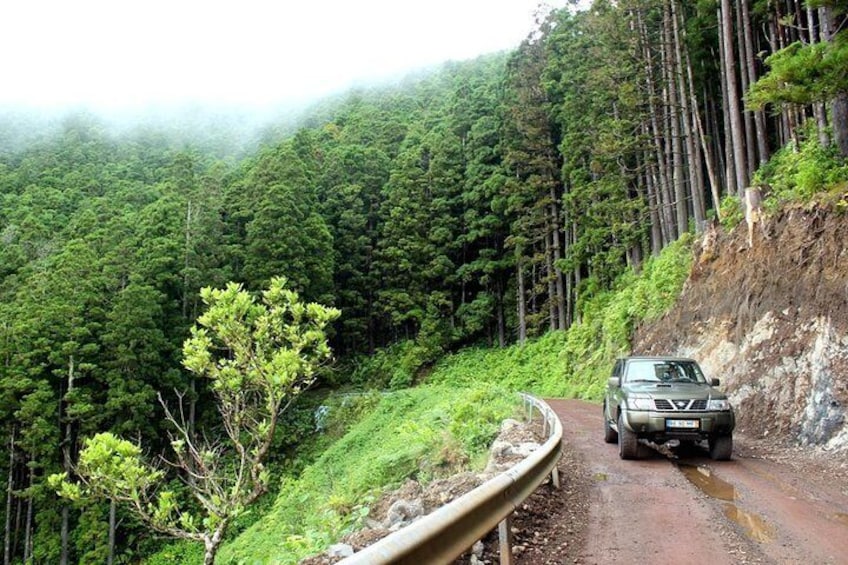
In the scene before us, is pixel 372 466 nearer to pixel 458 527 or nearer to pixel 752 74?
pixel 458 527

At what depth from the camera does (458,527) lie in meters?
3.10

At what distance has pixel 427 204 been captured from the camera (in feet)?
145

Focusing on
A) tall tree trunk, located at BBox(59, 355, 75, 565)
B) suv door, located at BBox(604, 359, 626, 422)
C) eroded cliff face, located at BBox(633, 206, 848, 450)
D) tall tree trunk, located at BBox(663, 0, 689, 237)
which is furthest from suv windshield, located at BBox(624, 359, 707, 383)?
tall tree trunk, located at BBox(59, 355, 75, 565)

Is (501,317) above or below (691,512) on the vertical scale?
below

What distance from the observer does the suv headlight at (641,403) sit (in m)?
9.13

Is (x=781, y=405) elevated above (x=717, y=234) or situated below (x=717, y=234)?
below

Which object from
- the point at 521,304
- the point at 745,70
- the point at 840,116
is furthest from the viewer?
the point at 521,304

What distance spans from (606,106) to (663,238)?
26.8 feet

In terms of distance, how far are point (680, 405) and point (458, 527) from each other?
7.16m

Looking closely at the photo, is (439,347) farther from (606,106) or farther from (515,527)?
(515,527)

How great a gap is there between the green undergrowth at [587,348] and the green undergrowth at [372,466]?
21.0 ft

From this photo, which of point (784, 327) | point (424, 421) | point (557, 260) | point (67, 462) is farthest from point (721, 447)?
point (67, 462)

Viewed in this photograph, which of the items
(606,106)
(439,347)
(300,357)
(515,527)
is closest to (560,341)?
(439,347)

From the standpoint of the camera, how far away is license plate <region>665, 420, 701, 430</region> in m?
8.91
